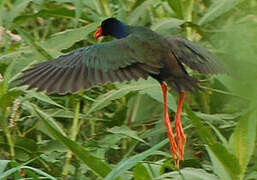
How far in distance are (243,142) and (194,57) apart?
985 mm

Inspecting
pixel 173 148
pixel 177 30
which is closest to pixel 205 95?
pixel 177 30

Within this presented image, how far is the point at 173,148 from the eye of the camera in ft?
9.23

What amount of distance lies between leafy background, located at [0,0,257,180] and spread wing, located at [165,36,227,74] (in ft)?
0.36

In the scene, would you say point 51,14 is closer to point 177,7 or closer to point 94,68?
point 177,7

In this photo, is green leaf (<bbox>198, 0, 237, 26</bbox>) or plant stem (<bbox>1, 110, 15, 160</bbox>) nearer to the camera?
plant stem (<bbox>1, 110, 15, 160</bbox>)

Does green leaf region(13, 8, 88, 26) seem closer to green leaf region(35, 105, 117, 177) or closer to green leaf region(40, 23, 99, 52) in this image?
green leaf region(40, 23, 99, 52)

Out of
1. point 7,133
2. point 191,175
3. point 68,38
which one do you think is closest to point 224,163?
point 191,175

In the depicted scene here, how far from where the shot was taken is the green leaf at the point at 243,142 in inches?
83.1

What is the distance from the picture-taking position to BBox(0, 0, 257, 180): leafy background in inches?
90.2

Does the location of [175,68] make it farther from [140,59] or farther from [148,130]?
[148,130]

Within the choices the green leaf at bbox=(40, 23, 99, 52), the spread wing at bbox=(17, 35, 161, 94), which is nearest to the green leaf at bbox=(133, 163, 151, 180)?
the spread wing at bbox=(17, 35, 161, 94)

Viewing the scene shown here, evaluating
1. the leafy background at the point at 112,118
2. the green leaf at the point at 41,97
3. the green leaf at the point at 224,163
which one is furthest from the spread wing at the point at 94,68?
the green leaf at the point at 224,163

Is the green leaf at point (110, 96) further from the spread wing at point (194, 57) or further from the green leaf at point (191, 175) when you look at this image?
the green leaf at point (191, 175)

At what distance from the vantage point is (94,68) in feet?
8.91
